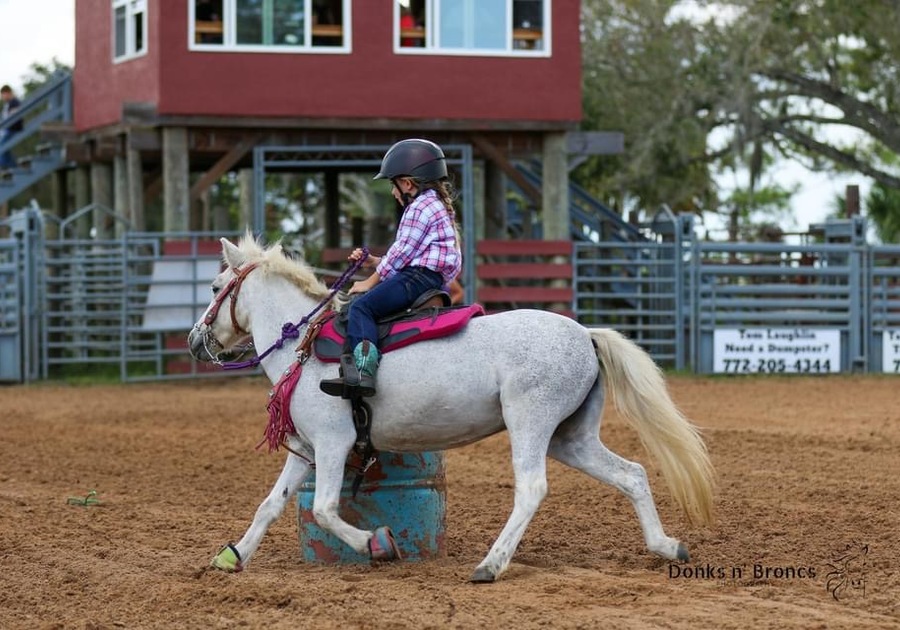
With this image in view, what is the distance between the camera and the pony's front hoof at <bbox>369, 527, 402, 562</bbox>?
300 inches

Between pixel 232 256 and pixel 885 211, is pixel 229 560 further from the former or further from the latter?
pixel 885 211

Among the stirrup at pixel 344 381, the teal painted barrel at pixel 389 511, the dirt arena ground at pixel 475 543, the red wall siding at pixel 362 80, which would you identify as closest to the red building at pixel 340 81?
the red wall siding at pixel 362 80

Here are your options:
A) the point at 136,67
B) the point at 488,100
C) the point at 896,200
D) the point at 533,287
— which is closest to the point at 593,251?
the point at 533,287

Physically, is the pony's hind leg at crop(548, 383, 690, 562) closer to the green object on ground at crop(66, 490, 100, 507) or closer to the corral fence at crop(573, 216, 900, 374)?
the green object on ground at crop(66, 490, 100, 507)

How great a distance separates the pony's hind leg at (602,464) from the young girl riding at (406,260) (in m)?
0.99

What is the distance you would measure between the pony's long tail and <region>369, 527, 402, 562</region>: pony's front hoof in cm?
135

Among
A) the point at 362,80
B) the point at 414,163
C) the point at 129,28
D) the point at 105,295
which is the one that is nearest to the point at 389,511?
the point at 414,163

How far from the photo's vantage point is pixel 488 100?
23109mm

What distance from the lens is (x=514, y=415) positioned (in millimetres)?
7625

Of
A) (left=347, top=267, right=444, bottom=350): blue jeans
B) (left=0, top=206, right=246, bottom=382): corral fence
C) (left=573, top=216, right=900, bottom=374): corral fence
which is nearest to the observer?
(left=347, top=267, right=444, bottom=350): blue jeans

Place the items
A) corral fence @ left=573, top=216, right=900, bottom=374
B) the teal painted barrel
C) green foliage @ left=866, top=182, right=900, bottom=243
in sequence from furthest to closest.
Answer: green foliage @ left=866, top=182, right=900, bottom=243, corral fence @ left=573, top=216, right=900, bottom=374, the teal painted barrel

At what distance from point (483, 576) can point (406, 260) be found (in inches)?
66.6

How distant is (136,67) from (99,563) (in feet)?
53.6

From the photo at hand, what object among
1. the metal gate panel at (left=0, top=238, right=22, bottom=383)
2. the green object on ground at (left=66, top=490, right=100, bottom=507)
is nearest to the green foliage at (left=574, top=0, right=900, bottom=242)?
the metal gate panel at (left=0, top=238, right=22, bottom=383)
